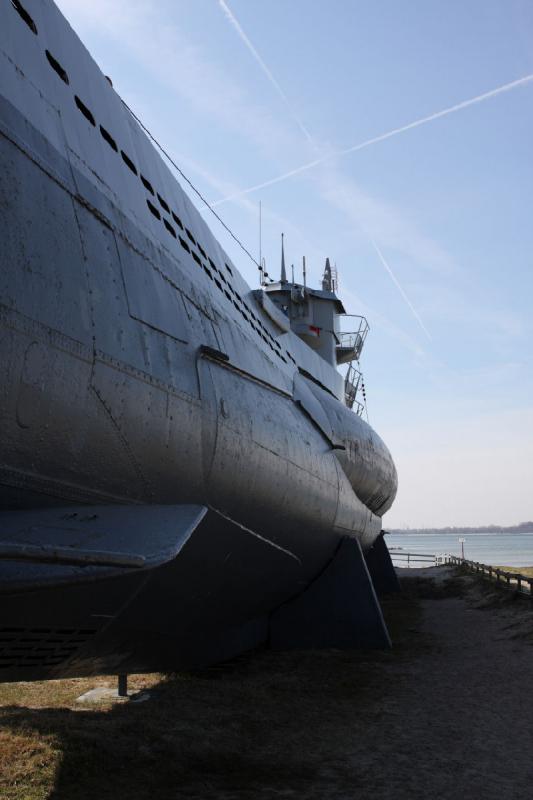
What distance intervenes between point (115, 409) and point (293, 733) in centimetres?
431

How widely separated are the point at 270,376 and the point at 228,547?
11.1 feet

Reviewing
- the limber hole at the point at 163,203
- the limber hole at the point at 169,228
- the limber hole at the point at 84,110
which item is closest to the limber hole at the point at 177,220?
the limber hole at the point at 163,203

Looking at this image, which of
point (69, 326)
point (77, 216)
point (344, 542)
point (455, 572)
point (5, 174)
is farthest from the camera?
point (455, 572)

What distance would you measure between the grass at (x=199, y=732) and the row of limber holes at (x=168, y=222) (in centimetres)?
496

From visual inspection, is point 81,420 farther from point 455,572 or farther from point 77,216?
point 455,572

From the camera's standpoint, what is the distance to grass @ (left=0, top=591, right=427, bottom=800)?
574cm

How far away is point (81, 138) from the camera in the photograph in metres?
5.53

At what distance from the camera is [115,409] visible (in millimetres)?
4801

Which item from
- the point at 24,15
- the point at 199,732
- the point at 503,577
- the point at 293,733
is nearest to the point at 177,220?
the point at 24,15

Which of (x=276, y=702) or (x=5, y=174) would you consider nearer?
(x=5, y=174)

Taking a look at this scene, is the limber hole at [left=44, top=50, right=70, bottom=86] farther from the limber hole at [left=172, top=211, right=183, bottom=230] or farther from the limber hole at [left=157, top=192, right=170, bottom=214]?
the limber hole at [left=172, top=211, right=183, bottom=230]

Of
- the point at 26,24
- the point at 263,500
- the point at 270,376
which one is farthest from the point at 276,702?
the point at 26,24

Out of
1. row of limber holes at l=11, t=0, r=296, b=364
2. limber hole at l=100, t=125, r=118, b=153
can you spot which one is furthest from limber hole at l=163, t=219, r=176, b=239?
limber hole at l=100, t=125, r=118, b=153

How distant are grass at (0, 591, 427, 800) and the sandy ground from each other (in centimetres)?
2
